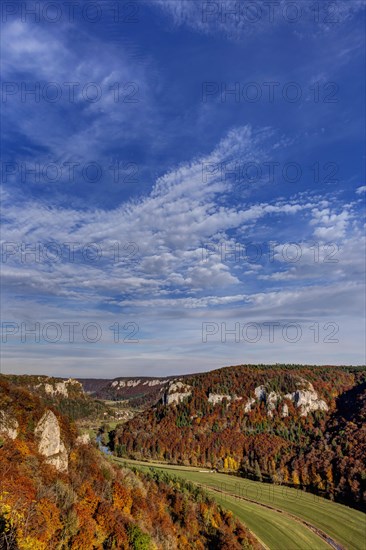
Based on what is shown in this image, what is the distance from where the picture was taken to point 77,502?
197ft

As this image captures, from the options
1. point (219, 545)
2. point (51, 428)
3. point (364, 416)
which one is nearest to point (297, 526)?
point (219, 545)

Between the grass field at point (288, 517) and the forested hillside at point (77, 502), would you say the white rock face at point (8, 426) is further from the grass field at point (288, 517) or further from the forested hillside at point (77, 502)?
the grass field at point (288, 517)

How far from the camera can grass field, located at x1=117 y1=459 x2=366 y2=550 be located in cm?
9075

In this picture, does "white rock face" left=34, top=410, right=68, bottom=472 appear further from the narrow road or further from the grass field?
the narrow road

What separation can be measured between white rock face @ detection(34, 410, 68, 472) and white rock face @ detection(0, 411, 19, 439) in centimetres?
490

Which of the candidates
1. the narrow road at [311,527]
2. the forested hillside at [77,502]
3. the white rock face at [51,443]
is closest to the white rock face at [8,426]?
the forested hillside at [77,502]

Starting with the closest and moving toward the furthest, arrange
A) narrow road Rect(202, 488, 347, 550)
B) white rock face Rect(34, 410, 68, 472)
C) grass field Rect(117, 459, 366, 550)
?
white rock face Rect(34, 410, 68, 472), narrow road Rect(202, 488, 347, 550), grass field Rect(117, 459, 366, 550)

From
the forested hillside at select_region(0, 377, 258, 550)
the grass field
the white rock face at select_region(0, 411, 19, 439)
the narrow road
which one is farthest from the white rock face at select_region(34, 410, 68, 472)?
the narrow road

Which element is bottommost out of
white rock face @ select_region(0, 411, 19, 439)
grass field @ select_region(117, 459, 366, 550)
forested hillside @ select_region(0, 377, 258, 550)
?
grass field @ select_region(117, 459, 366, 550)

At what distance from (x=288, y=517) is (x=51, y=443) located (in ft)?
260

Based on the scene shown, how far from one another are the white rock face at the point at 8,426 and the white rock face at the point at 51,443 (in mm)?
4904

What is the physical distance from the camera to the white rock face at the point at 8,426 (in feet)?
218

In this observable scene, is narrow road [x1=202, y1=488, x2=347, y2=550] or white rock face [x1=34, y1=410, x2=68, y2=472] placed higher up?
white rock face [x1=34, y1=410, x2=68, y2=472]

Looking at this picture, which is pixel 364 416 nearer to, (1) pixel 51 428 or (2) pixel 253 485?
(2) pixel 253 485
